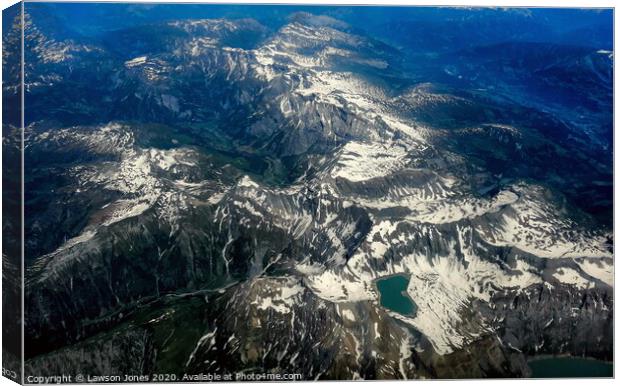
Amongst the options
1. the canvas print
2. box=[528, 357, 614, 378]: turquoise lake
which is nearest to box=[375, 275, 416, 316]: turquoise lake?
the canvas print

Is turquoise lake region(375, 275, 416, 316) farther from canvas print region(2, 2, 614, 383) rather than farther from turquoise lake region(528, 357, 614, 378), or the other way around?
turquoise lake region(528, 357, 614, 378)

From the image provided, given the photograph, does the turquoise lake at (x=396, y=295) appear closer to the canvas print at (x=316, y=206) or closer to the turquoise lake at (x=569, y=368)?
the canvas print at (x=316, y=206)

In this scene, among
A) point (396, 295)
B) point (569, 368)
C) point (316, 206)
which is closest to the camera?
point (569, 368)

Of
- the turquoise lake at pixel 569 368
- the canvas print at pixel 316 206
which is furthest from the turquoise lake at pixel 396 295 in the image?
the turquoise lake at pixel 569 368

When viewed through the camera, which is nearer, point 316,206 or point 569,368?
point 569,368

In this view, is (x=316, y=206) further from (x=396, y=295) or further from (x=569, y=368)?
(x=569, y=368)

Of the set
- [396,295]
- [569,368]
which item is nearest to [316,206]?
[396,295]

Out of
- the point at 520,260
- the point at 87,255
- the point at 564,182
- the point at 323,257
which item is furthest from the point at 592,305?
the point at 87,255
